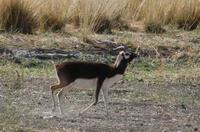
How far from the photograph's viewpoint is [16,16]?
1577cm

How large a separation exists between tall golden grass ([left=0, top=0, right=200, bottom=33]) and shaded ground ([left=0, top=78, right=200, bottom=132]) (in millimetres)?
4422

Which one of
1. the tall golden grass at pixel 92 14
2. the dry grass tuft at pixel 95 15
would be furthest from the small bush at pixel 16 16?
the dry grass tuft at pixel 95 15

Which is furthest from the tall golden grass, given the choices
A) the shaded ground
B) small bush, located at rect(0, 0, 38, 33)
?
the shaded ground

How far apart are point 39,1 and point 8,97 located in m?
6.68

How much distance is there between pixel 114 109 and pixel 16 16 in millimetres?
6722

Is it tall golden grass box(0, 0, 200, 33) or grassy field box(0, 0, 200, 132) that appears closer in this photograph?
grassy field box(0, 0, 200, 132)

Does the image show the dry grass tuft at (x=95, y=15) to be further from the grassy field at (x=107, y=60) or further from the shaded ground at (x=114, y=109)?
the shaded ground at (x=114, y=109)

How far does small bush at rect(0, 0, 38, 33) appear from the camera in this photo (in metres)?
15.7

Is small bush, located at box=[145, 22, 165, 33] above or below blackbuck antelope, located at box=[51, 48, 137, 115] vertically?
below

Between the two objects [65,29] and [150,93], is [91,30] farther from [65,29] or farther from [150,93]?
[150,93]

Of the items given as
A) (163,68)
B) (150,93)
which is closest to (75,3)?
(163,68)

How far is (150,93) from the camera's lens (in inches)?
426

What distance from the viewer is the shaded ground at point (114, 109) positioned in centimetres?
841

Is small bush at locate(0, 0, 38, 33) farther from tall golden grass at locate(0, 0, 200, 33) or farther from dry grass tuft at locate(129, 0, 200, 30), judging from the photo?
dry grass tuft at locate(129, 0, 200, 30)
